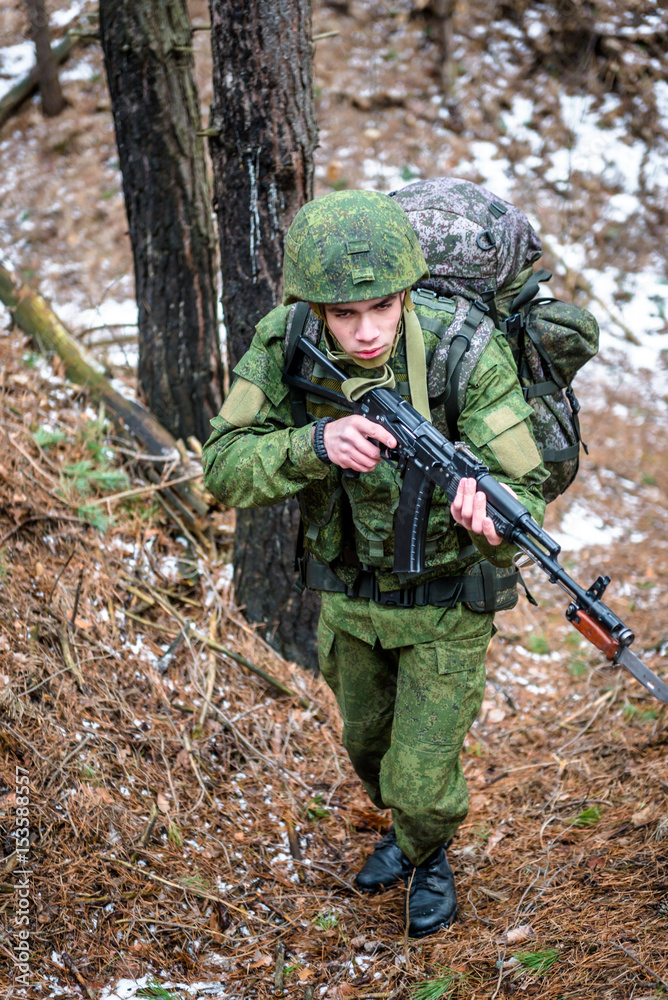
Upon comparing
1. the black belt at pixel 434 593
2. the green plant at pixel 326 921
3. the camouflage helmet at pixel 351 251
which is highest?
the camouflage helmet at pixel 351 251

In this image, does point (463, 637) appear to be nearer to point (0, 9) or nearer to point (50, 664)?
point (50, 664)

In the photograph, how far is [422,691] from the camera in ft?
9.00

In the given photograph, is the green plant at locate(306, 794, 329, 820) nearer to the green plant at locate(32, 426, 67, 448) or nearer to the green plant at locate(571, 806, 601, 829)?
the green plant at locate(571, 806, 601, 829)

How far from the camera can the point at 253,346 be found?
109 inches

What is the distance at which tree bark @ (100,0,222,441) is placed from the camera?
4938 millimetres

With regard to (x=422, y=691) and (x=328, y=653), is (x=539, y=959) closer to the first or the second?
(x=422, y=691)

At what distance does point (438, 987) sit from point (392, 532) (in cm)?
150

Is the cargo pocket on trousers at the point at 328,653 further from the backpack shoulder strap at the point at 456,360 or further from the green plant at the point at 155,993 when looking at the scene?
the green plant at the point at 155,993

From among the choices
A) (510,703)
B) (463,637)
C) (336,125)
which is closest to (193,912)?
(463,637)

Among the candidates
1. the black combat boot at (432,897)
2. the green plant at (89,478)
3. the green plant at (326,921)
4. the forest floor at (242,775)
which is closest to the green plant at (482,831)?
the forest floor at (242,775)

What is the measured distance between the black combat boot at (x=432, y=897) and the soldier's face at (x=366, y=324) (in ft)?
6.39

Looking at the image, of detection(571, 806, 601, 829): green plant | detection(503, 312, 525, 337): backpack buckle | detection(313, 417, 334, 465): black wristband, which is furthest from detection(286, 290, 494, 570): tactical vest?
detection(571, 806, 601, 829): green plant

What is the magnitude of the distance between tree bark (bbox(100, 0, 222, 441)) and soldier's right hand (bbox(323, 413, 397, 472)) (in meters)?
3.10

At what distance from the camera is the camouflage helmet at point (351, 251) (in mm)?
2379
